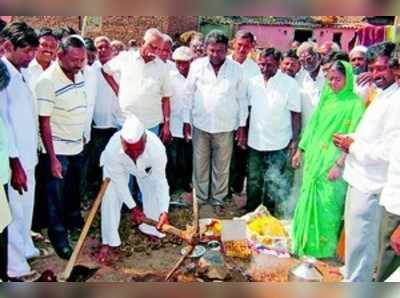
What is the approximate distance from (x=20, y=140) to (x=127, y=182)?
491 millimetres

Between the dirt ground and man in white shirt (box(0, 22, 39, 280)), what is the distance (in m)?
0.10

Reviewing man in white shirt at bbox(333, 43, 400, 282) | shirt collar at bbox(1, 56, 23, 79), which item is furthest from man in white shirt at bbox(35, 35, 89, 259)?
man in white shirt at bbox(333, 43, 400, 282)

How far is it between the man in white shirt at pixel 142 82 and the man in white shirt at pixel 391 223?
950mm

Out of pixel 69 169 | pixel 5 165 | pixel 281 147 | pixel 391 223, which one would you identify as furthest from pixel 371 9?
pixel 5 165

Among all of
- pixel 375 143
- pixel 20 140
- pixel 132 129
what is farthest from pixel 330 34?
pixel 20 140

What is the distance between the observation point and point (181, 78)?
2818 mm

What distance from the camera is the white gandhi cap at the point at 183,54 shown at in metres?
2.75

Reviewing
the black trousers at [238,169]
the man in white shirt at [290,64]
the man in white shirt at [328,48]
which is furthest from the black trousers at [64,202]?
the man in white shirt at [328,48]

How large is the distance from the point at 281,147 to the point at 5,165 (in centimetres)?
119

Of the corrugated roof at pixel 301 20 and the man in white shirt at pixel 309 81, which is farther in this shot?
the man in white shirt at pixel 309 81

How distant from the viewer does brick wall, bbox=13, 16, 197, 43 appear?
2.60 metres

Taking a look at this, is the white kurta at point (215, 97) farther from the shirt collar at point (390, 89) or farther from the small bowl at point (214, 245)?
the shirt collar at point (390, 89)

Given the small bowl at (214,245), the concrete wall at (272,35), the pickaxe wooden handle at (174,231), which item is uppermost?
the concrete wall at (272,35)

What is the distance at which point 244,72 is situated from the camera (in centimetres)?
283
